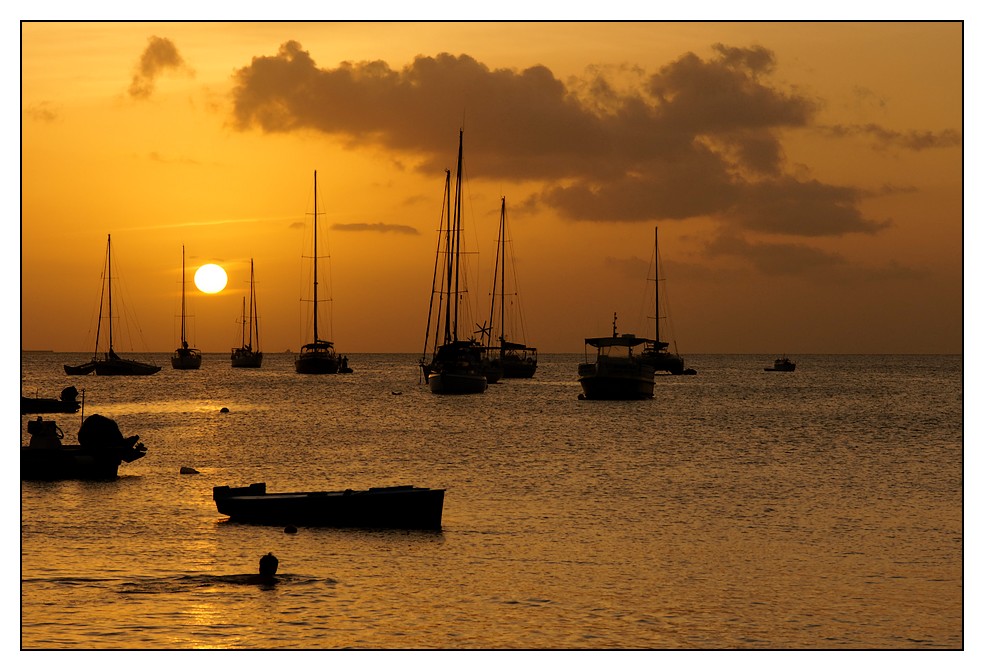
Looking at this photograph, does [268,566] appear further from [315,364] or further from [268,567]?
[315,364]

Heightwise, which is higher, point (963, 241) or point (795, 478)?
point (963, 241)

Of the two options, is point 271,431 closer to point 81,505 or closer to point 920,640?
point 81,505

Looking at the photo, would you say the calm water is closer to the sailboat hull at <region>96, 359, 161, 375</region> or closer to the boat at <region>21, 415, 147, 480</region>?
the boat at <region>21, 415, 147, 480</region>

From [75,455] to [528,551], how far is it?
847 inches

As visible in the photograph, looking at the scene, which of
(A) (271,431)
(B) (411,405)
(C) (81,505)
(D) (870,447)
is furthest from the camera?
(B) (411,405)

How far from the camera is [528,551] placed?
32.3 meters

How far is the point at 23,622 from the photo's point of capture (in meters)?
23.7

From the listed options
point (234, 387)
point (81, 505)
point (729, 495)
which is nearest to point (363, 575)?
point (81, 505)

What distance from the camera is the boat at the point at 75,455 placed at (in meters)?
44.9

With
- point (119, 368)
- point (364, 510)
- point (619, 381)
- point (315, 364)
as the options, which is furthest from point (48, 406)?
point (119, 368)

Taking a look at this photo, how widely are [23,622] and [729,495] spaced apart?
28899mm

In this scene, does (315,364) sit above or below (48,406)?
above

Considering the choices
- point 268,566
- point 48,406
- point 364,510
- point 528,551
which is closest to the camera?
point 268,566

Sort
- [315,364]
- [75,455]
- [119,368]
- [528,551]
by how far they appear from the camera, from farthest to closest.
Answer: [119,368] < [315,364] < [75,455] < [528,551]
